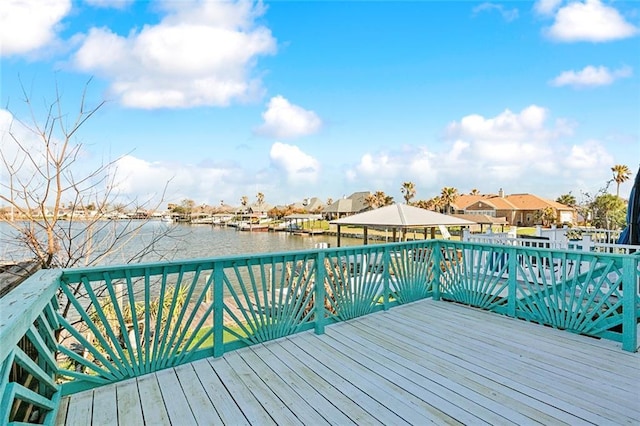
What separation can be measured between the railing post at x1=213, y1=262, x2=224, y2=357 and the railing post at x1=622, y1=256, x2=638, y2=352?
3.62 meters

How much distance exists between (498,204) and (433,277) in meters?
40.4

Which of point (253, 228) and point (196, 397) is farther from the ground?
point (196, 397)

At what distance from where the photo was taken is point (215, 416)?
2.02 m

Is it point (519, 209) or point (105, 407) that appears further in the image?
point (519, 209)

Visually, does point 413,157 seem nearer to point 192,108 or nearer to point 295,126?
point 295,126

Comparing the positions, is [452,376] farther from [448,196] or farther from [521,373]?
[448,196]

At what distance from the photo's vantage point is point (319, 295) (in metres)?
3.47

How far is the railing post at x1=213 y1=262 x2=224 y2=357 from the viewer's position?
2.83 m

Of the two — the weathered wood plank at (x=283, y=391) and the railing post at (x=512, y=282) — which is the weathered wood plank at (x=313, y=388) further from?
the railing post at (x=512, y=282)

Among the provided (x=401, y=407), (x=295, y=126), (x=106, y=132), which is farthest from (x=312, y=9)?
(x=295, y=126)

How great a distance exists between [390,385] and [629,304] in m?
2.48

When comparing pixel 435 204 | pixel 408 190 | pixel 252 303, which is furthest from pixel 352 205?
pixel 252 303

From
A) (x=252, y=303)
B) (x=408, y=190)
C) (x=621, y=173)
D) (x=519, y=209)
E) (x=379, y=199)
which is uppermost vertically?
(x=621, y=173)

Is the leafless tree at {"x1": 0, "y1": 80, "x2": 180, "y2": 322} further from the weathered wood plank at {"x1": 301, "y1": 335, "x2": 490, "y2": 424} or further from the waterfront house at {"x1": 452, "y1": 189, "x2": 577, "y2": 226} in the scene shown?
the waterfront house at {"x1": 452, "y1": 189, "x2": 577, "y2": 226}
